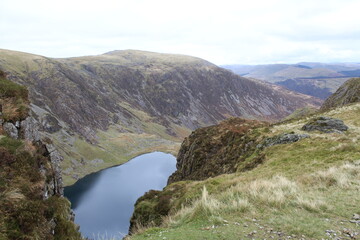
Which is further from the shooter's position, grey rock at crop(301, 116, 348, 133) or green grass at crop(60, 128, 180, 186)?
green grass at crop(60, 128, 180, 186)

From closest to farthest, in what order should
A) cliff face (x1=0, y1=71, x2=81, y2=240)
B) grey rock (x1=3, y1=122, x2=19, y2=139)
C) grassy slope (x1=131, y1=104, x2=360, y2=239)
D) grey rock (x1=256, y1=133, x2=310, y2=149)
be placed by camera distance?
1. grassy slope (x1=131, y1=104, x2=360, y2=239)
2. cliff face (x1=0, y1=71, x2=81, y2=240)
3. grey rock (x1=3, y1=122, x2=19, y2=139)
4. grey rock (x1=256, y1=133, x2=310, y2=149)

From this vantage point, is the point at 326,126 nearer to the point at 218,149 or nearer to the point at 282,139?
the point at 282,139

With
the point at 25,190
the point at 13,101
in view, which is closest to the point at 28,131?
the point at 13,101

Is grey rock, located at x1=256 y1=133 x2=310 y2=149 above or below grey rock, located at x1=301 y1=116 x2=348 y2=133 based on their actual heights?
below

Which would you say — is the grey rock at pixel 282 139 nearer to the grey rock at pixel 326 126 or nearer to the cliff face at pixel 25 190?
the grey rock at pixel 326 126

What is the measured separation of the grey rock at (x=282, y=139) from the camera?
1276 inches

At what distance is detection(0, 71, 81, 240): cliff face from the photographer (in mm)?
12680

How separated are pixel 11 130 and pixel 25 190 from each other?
8778 millimetres

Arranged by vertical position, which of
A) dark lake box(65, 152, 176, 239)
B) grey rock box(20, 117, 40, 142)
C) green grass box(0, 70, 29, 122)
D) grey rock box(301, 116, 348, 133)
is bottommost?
dark lake box(65, 152, 176, 239)

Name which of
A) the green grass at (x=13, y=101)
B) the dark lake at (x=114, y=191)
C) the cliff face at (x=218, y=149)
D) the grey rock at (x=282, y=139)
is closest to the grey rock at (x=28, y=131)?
the green grass at (x=13, y=101)

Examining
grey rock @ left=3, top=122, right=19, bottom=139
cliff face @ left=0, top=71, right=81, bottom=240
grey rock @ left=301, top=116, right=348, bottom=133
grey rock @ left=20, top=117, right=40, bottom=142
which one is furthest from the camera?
grey rock @ left=301, top=116, right=348, bottom=133

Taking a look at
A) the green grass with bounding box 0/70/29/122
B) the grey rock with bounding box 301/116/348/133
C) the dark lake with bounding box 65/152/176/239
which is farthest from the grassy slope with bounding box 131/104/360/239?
the dark lake with bounding box 65/152/176/239

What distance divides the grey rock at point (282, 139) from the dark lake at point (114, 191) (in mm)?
40965

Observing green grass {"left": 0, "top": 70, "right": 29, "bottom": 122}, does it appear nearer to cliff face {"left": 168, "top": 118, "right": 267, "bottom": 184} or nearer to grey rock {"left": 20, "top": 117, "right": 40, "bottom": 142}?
grey rock {"left": 20, "top": 117, "right": 40, "bottom": 142}
